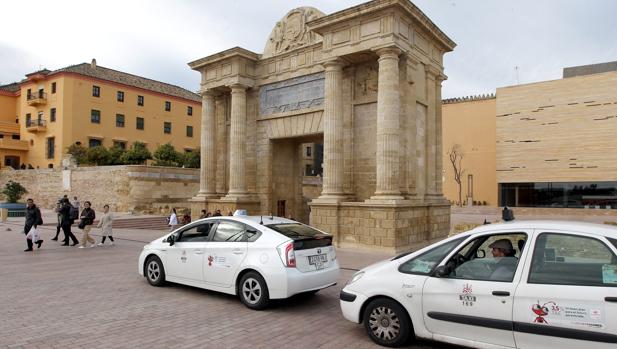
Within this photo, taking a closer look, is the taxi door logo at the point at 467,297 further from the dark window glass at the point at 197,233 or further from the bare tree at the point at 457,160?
the bare tree at the point at 457,160

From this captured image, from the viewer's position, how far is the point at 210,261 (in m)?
7.25

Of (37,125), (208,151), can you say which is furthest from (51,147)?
(208,151)

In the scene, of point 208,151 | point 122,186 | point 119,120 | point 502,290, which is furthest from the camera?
point 119,120

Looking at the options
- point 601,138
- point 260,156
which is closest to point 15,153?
point 260,156

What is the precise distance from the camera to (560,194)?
124ft

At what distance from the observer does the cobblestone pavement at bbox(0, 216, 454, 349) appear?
16.8 ft

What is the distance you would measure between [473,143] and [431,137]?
32236mm

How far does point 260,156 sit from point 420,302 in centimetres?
1475

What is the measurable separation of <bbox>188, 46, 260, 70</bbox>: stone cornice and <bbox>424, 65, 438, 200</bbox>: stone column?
24.6ft

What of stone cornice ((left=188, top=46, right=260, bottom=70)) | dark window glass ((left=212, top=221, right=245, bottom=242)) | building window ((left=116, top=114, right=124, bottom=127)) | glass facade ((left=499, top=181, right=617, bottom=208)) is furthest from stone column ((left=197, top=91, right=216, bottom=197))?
building window ((left=116, top=114, right=124, bottom=127))

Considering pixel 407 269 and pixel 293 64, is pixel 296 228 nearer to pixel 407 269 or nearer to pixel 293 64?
pixel 407 269

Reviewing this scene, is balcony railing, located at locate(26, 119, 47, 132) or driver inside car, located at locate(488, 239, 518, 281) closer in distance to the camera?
driver inside car, located at locate(488, 239, 518, 281)

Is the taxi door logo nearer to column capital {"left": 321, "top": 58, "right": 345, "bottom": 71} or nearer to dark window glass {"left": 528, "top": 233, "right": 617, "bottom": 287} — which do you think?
dark window glass {"left": 528, "top": 233, "right": 617, "bottom": 287}

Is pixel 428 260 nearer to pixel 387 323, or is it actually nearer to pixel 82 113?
pixel 387 323
